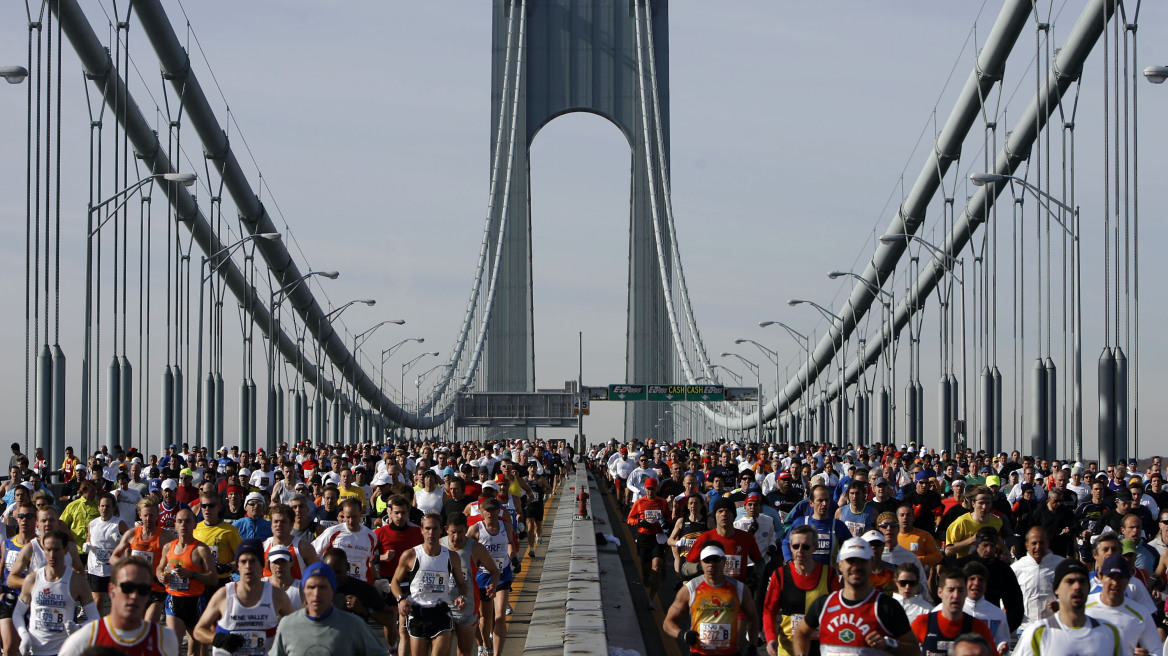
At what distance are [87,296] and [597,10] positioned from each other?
87.0 m

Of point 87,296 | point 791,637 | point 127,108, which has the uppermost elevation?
point 127,108

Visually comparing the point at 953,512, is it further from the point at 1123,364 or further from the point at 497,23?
the point at 497,23

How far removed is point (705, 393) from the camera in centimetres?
9750

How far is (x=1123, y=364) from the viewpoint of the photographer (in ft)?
97.8

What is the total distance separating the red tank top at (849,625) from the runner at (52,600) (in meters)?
3.93

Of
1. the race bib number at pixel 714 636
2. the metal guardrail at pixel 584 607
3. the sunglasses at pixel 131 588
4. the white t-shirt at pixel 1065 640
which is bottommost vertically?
the metal guardrail at pixel 584 607

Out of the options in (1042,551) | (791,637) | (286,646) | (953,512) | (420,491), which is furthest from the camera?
(420,491)

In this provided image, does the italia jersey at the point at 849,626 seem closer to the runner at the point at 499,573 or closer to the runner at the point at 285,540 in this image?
the runner at the point at 285,540

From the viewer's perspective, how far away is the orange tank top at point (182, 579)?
34.8 ft

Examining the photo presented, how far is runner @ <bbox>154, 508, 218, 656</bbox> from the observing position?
34.6 feet

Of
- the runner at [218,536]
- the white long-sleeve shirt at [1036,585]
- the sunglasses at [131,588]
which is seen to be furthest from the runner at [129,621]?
the white long-sleeve shirt at [1036,585]

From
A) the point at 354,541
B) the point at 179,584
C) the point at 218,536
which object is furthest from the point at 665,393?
the point at 179,584

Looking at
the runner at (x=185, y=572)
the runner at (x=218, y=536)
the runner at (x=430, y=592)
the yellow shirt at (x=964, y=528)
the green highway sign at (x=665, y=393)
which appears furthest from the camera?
the green highway sign at (x=665, y=393)

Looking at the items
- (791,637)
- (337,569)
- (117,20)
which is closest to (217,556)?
(337,569)
